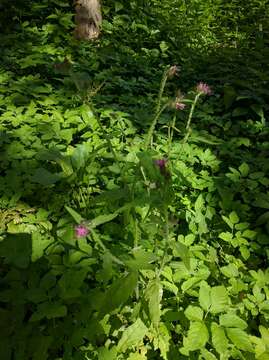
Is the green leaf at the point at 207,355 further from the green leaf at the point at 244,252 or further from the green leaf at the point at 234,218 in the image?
the green leaf at the point at 234,218

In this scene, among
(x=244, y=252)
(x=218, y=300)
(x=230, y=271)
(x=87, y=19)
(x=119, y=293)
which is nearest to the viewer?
(x=119, y=293)

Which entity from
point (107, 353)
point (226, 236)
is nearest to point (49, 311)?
point (107, 353)

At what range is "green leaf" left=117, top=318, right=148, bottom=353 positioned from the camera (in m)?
1.54

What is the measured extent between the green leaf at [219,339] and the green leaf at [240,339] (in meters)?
0.03

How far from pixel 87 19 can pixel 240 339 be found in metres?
4.47

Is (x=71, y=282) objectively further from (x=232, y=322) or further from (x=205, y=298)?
(x=232, y=322)

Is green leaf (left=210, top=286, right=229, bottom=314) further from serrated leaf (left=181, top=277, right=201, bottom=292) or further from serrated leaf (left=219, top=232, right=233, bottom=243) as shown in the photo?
serrated leaf (left=219, top=232, right=233, bottom=243)

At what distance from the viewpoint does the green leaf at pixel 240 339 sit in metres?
1.45

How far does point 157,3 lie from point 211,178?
5036 millimetres

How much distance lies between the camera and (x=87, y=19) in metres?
4.96

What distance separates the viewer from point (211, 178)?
2512mm

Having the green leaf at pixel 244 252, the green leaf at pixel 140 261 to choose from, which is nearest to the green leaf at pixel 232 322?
the green leaf at pixel 140 261

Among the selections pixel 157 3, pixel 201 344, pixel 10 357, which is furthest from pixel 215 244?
pixel 157 3

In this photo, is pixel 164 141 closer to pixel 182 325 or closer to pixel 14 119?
pixel 14 119
